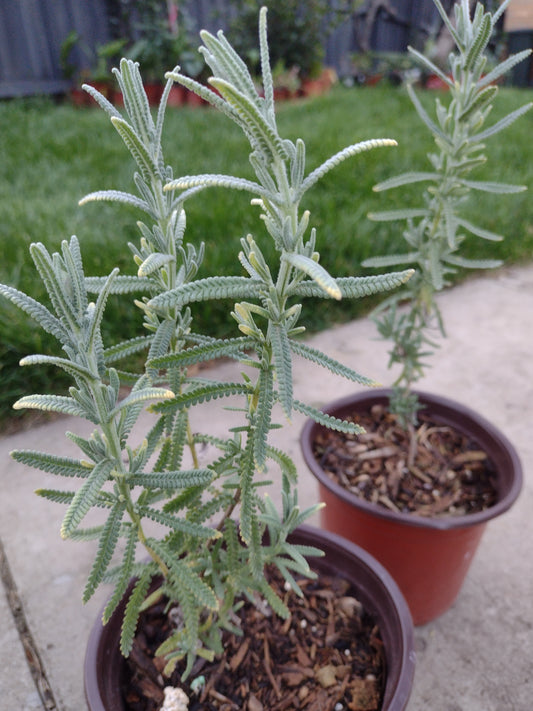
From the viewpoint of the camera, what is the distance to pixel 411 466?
183cm

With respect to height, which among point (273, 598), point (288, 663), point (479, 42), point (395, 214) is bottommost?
point (288, 663)

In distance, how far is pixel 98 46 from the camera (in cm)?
691

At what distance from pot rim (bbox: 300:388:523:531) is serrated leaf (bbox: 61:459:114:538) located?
861 mm

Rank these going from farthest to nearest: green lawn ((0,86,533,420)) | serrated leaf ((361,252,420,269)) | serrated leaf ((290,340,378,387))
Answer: green lawn ((0,86,533,420)), serrated leaf ((361,252,420,269)), serrated leaf ((290,340,378,387))

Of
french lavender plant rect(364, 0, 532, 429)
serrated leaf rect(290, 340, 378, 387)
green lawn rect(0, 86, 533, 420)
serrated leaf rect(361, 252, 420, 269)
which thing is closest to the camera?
serrated leaf rect(290, 340, 378, 387)

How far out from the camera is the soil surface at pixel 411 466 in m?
1.73

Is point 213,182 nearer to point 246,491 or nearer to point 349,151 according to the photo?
point 349,151

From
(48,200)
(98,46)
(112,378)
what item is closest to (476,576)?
(112,378)

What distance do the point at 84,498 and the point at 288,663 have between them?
0.75m

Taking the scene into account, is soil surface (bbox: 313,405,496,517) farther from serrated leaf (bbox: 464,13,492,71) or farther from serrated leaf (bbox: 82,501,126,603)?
serrated leaf (bbox: 464,13,492,71)

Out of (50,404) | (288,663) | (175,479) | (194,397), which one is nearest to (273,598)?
(288,663)

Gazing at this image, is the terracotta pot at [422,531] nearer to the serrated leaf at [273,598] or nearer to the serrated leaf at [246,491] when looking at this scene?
the serrated leaf at [273,598]

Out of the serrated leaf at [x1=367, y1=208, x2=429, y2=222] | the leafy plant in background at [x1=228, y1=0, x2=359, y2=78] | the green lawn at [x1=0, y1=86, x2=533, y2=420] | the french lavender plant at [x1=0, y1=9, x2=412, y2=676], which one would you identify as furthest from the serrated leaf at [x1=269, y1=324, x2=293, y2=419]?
the leafy plant in background at [x1=228, y1=0, x2=359, y2=78]

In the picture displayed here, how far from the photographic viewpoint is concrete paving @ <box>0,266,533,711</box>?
154 cm
